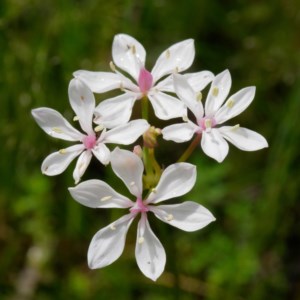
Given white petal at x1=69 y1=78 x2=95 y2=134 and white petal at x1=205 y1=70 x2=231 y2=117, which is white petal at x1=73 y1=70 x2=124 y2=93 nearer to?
white petal at x1=69 y1=78 x2=95 y2=134

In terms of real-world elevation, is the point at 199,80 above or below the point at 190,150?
above

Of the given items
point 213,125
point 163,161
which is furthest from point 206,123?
point 163,161

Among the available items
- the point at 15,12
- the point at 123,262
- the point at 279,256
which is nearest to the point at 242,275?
the point at 279,256

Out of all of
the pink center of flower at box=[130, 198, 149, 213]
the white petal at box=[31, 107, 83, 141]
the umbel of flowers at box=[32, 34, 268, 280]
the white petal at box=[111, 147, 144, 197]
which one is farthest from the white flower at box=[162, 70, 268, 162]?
the white petal at box=[31, 107, 83, 141]

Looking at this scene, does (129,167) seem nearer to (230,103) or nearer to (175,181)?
(175,181)

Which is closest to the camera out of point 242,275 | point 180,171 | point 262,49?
point 180,171

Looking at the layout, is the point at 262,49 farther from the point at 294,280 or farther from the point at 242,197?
the point at 294,280

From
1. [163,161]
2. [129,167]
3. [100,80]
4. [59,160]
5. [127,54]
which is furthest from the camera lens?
[163,161]
